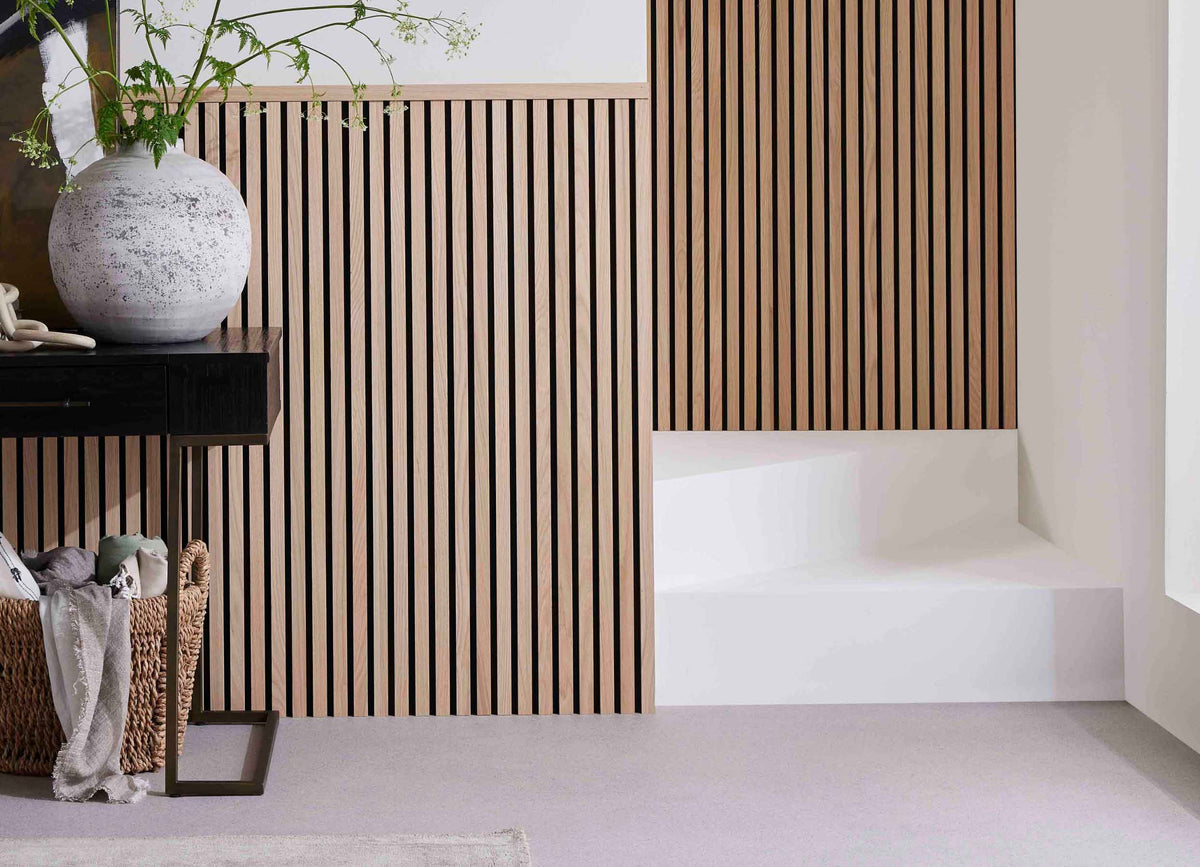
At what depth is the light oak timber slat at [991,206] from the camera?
3982 mm

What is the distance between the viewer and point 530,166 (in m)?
2.94

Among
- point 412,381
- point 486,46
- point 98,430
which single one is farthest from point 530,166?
point 98,430

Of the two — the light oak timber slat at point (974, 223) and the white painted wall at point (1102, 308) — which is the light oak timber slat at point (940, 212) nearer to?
the light oak timber slat at point (974, 223)

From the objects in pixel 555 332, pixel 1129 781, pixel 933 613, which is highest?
pixel 555 332

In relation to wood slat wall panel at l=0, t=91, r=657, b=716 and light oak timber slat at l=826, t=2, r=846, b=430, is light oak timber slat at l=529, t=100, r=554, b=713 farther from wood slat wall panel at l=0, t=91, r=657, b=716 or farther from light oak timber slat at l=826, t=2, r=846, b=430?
light oak timber slat at l=826, t=2, r=846, b=430

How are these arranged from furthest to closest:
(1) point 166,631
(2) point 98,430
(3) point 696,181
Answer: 1. (3) point 696,181
2. (1) point 166,631
3. (2) point 98,430

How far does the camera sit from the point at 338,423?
9.67 ft

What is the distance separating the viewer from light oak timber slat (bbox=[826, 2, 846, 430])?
402 cm

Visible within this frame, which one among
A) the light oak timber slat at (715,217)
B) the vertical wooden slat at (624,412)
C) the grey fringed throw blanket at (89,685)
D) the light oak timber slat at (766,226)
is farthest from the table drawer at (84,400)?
the light oak timber slat at (766,226)

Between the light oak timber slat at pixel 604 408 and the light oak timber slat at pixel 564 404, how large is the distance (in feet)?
0.20

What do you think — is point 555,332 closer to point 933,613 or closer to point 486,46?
point 486,46

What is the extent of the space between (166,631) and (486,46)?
1.41 metres

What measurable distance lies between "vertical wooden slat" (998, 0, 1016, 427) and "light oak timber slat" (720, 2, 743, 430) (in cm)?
80

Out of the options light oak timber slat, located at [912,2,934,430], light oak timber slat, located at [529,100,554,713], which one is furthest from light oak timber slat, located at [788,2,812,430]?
light oak timber slat, located at [529,100,554,713]
